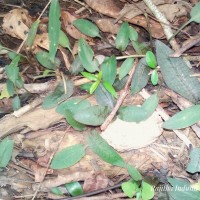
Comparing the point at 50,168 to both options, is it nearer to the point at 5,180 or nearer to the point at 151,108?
the point at 5,180

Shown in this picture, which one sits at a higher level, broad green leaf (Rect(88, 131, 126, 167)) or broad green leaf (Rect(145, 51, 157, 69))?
broad green leaf (Rect(145, 51, 157, 69))

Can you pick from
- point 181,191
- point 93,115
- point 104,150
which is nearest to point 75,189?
point 104,150

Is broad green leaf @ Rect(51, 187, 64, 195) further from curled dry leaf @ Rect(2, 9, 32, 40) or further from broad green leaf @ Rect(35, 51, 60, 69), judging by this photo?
curled dry leaf @ Rect(2, 9, 32, 40)

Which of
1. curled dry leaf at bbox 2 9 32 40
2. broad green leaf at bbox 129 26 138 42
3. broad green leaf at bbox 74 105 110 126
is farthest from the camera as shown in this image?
curled dry leaf at bbox 2 9 32 40

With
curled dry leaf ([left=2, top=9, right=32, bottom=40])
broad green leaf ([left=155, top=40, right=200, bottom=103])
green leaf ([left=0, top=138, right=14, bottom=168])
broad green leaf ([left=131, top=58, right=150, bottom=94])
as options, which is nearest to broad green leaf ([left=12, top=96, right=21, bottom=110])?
green leaf ([left=0, top=138, right=14, bottom=168])

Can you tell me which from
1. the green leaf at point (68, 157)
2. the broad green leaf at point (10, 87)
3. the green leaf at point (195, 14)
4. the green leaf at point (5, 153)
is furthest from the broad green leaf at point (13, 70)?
the green leaf at point (195, 14)

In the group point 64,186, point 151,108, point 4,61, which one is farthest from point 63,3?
point 64,186

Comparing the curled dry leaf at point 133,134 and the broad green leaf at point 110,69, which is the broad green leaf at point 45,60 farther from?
the curled dry leaf at point 133,134
